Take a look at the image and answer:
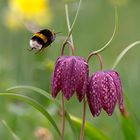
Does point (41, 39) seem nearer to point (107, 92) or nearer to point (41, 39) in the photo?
point (41, 39)

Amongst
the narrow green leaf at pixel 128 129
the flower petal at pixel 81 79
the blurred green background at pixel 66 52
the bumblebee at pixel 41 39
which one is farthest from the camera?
the blurred green background at pixel 66 52

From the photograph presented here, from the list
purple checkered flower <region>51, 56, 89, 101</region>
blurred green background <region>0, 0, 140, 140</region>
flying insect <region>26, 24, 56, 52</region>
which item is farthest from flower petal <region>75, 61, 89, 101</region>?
blurred green background <region>0, 0, 140, 140</region>

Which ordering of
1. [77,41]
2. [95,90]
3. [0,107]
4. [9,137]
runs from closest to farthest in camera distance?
[95,90] < [9,137] < [0,107] < [77,41]

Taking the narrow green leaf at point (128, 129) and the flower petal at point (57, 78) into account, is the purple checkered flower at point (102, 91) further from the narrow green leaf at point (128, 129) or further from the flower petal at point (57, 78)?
the narrow green leaf at point (128, 129)

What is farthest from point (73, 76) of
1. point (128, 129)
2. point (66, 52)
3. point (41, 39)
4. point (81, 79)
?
point (66, 52)

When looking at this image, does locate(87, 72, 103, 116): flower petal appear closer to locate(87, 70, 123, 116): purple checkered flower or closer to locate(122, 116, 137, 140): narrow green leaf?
locate(87, 70, 123, 116): purple checkered flower

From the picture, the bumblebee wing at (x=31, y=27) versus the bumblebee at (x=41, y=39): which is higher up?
the bumblebee wing at (x=31, y=27)

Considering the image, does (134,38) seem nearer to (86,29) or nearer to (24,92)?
(86,29)

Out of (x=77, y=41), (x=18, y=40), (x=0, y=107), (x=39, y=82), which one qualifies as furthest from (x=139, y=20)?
(x=0, y=107)

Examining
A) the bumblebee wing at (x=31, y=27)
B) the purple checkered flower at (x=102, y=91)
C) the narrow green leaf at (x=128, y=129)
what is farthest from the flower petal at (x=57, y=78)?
the narrow green leaf at (x=128, y=129)
